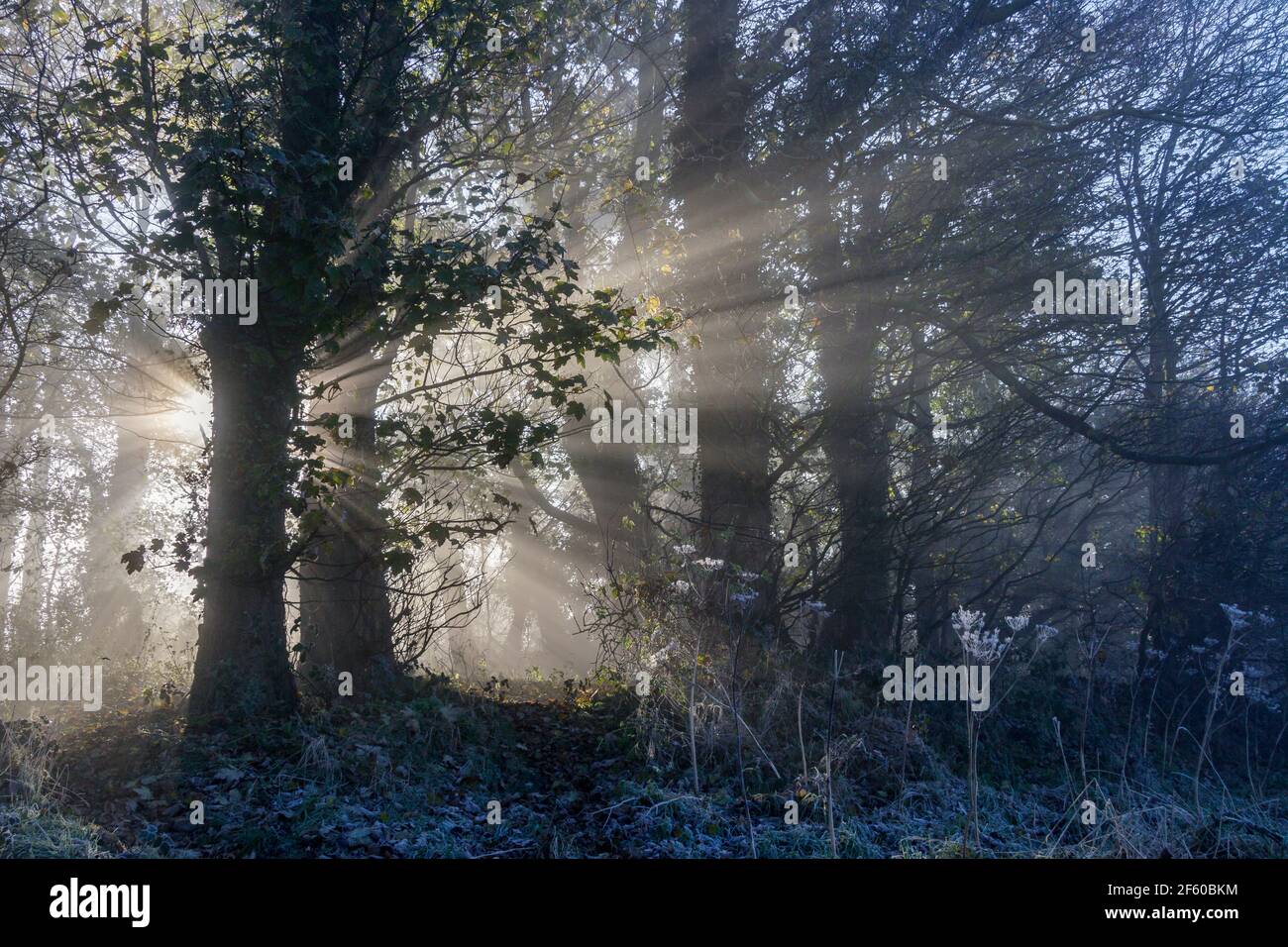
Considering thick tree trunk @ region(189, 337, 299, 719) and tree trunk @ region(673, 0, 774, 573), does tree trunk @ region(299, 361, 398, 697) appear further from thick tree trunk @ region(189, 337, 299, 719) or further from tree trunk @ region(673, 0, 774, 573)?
tree trunk @ region(673, 0, 774, 573)

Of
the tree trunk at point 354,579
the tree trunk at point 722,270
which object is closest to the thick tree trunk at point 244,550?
the tree trunk at point 354,579

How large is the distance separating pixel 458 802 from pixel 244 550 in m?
2.72

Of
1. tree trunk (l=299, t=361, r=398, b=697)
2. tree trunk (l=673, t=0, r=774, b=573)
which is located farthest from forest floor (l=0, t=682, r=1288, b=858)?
tree trunk (l=673, t=0, r=774, b=573)

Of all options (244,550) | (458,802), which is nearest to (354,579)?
(244,550)

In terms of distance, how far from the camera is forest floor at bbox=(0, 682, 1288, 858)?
213 inches

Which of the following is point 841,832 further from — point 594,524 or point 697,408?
point 594,524

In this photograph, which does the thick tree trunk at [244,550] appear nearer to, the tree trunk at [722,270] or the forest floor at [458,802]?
the forest floor at [458,802]

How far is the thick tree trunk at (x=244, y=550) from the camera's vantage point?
7.36m

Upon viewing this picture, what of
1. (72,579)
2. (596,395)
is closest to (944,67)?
(596,395)

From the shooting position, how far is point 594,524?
Result: 1644 cm

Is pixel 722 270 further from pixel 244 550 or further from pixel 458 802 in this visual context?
pixel 458 802

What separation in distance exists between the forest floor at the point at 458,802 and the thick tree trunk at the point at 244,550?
434 millimetres

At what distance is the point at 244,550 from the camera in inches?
290

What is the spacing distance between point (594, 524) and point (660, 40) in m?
8.02
